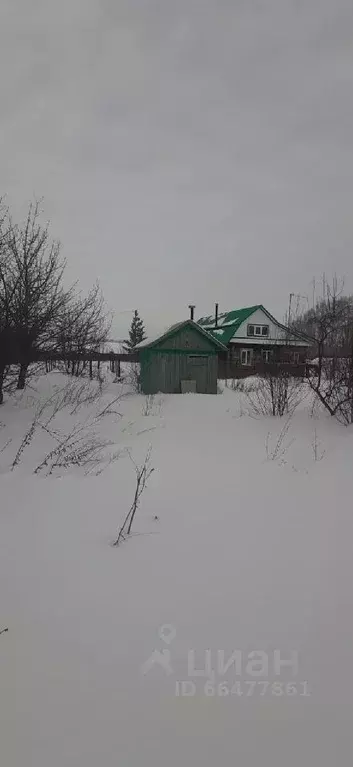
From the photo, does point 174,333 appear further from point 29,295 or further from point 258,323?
point 258,323

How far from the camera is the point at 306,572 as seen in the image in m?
3.47

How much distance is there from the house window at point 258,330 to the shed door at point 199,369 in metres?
14.0

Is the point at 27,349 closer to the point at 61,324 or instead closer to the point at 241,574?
the point at 61,324

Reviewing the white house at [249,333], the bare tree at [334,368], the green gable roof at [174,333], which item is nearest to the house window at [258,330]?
the white house at [249,333]

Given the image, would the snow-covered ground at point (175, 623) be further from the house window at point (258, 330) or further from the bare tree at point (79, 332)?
the house window at point (258, 330)

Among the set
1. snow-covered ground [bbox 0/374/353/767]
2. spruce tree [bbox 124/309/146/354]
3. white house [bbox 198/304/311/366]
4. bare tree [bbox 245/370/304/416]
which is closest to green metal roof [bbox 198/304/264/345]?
white house [bbox 198/304/311/366]

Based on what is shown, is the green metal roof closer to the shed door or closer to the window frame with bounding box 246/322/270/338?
the window frame with bounding box 246/322/270/338

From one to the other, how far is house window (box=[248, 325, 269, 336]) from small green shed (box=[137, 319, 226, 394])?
13589mm

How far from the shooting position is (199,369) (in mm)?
17250

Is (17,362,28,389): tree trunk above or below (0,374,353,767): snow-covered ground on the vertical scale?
above

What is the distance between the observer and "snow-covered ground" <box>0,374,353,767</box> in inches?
77.0

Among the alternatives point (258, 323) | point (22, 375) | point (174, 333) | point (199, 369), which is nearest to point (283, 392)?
point (199, 369)

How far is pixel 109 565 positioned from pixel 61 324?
11195mm

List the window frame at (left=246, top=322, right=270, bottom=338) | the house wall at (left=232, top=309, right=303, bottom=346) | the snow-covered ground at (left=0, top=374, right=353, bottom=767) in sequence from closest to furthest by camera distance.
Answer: the snow-covered ground at (left=0, top=374, right=353, bottom=767) < the house wall at (left=232, top=309, right=303, bottom=346) < the window frame at (left=246, top=322, right=270, bottom=338)
